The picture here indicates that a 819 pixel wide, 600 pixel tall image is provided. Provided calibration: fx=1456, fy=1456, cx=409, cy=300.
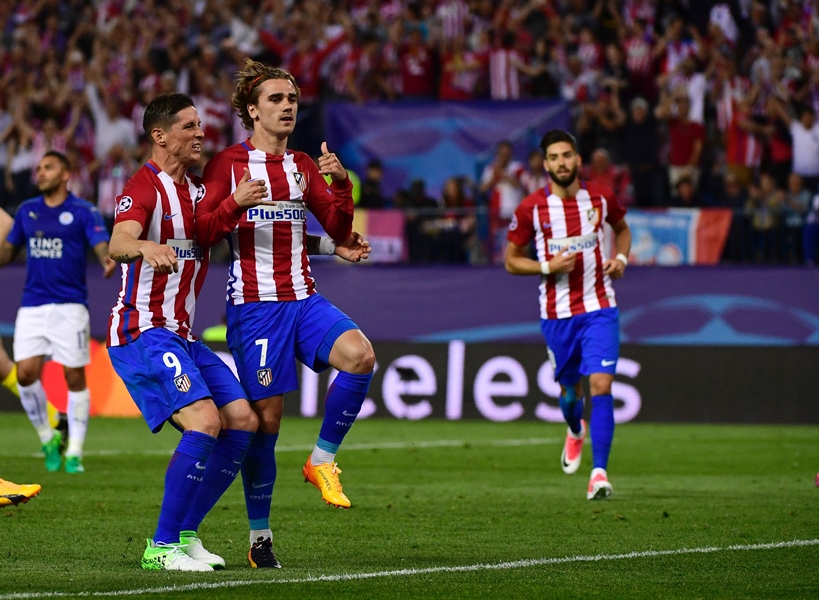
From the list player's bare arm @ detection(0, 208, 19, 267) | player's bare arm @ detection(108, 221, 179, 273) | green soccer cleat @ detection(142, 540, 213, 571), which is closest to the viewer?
player's bare arm @ detection(108, 221, 179, 273)

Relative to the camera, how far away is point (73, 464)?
1228 centimetres

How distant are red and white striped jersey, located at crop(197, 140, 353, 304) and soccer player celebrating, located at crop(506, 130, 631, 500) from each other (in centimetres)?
384

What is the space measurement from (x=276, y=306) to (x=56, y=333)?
5805 millimetres

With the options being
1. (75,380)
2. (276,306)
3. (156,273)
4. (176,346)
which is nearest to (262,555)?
(176,346)

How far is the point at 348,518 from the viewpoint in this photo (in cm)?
934

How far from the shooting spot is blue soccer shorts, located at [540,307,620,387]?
10.9 meters

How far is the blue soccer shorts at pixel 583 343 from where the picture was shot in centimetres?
1095

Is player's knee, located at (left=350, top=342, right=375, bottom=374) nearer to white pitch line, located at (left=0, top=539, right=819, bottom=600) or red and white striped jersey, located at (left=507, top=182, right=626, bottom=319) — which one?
white pitch line, located at (left=0, top=539, right=819, bottom=600)

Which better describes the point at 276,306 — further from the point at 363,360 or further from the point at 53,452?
the point at 53,452

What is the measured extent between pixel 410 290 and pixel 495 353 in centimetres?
172

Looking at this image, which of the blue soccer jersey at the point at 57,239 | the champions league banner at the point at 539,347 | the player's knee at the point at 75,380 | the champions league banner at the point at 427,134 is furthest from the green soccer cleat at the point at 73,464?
the champions league banner at the point at 427,134

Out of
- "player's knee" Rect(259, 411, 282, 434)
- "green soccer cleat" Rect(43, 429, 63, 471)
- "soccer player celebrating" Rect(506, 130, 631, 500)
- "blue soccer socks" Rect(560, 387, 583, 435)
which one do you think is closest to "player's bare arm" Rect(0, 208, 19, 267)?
"green soccer cleat" Rect(43, 429, 63, 471)

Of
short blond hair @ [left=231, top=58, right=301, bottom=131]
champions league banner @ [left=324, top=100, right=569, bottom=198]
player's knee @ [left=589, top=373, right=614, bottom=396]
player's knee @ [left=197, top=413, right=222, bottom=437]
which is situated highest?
champions league banner @ [left=324, top=100, right=569, bottom=198]

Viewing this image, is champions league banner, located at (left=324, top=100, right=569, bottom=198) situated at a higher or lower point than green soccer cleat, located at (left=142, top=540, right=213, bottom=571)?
higher
